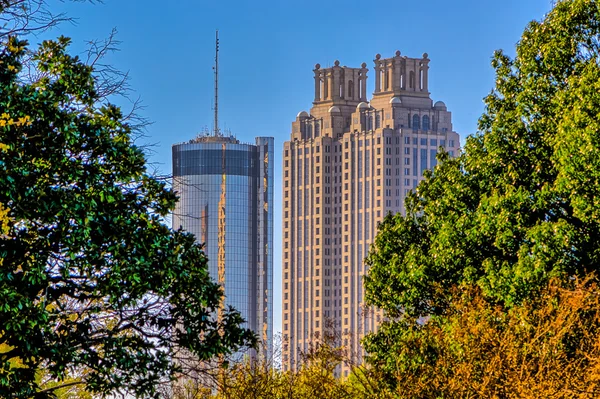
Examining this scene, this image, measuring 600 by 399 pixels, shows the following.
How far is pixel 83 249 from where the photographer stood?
19.4m

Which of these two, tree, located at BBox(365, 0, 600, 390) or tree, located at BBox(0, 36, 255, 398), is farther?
tree, located at BBox(365, 0, 600, 390)

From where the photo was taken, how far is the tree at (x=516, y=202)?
104 ft

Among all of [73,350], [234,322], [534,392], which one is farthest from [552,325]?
[73,350]

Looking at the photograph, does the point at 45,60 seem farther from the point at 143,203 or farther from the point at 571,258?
the point at 571,258

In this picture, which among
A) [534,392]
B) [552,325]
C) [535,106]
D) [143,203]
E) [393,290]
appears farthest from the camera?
[393,290]

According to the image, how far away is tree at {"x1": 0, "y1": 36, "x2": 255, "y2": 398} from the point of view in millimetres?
18766

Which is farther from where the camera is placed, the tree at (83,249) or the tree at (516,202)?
the tree at (516,202)

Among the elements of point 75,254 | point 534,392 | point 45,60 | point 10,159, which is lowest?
point 534,392

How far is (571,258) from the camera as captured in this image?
32562mm

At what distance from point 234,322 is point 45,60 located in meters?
5.51

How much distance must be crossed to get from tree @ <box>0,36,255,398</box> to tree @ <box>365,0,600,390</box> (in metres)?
13.3

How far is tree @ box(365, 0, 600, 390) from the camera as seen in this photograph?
31.8 m

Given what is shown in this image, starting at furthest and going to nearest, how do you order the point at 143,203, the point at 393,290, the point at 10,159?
the point at 393,290 < the point at 143,203 < the point at 10,159

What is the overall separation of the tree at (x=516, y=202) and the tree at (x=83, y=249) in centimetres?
1326
